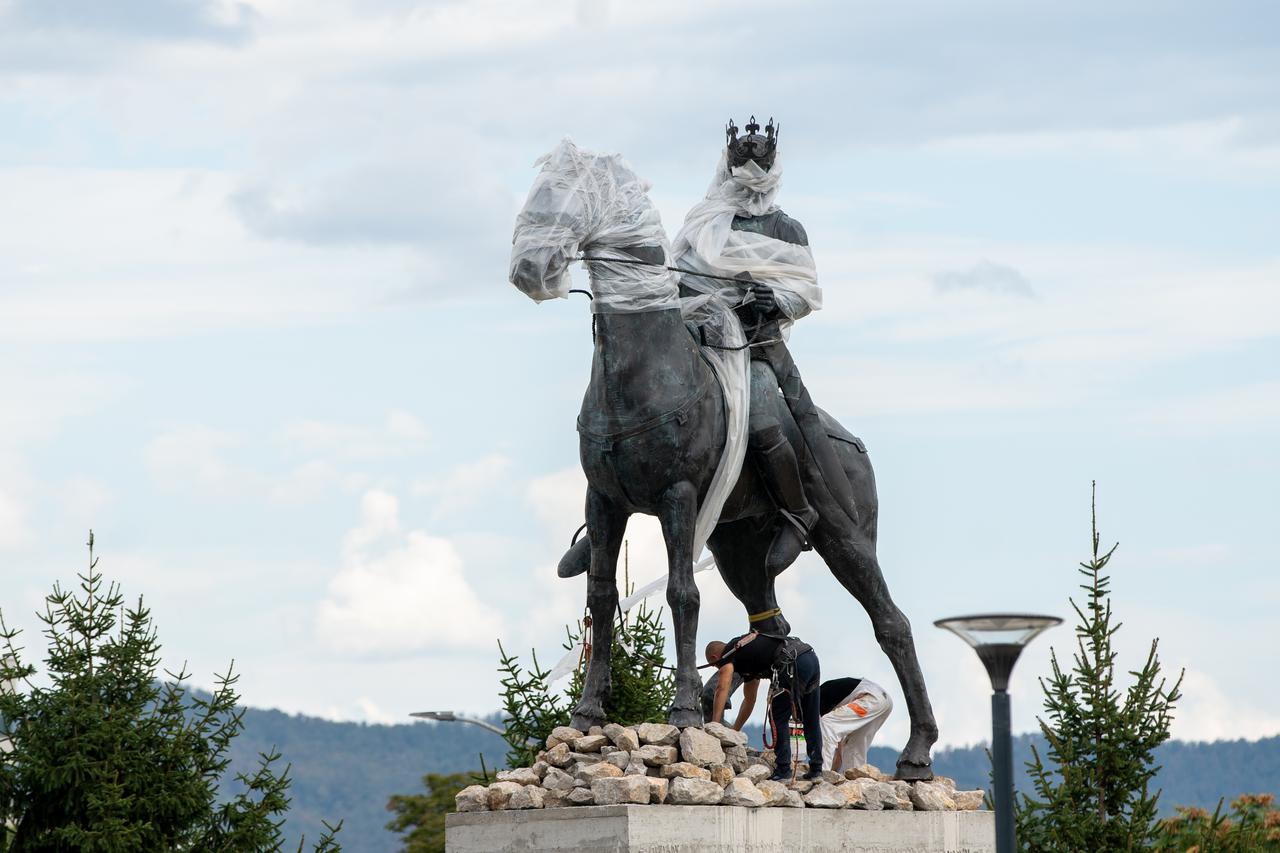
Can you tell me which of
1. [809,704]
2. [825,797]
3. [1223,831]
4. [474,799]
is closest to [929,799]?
[825,797]

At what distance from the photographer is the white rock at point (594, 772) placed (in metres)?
11.7

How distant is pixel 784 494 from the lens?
1316 cm

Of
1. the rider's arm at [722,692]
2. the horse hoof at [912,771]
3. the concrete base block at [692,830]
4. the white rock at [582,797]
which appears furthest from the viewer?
the horse hoof at [912,771]

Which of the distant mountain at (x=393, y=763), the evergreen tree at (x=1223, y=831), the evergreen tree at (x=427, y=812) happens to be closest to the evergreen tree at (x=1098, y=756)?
the evergreen tree at (x=1223, y=831)

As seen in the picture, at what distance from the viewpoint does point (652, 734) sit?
12.0 metres

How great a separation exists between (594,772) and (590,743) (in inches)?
13.4

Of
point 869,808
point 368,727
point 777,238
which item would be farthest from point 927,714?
point 368,727

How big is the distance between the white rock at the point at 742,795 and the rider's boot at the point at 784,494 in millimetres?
1649

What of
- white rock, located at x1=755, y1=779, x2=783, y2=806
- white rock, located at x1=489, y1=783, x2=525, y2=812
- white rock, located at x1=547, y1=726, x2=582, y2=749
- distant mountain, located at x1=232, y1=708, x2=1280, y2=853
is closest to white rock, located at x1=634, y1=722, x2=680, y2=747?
white rock, located at x1=547, y1=726, x2=582, y2=749

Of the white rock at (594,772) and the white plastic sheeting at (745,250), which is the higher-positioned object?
the white plastic sheeting at (745,250)

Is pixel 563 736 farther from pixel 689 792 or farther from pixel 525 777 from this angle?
pixel 689 792

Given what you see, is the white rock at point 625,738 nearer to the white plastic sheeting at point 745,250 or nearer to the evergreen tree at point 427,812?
the white plastic sheeting at point 745,250

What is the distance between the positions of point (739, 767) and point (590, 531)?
161 cm

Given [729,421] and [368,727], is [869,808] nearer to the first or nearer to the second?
[729,421]
